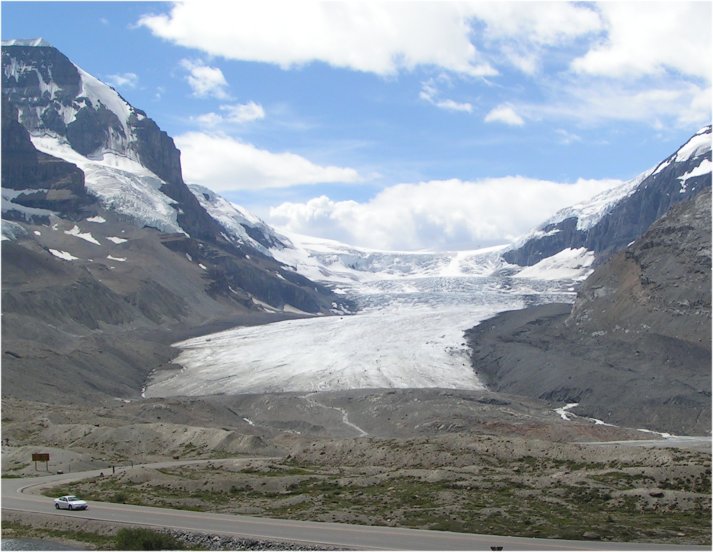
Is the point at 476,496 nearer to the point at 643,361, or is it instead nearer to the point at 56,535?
the point at 56,535

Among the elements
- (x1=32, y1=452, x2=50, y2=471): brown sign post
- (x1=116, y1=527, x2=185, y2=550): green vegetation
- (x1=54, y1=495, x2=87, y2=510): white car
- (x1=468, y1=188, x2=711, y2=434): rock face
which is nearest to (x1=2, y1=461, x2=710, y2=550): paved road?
(x1=54, y1=495, x2=87, y2=510): white car

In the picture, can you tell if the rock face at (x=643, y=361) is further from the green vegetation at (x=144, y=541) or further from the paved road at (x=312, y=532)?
the green vegetation at (x=144, y=541)

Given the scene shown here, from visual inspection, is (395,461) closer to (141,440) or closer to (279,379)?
(141,440)

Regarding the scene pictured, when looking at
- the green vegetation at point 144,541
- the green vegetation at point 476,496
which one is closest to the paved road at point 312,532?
the green vegetation at point 144,541

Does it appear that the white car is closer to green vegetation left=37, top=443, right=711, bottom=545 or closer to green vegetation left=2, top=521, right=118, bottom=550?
green vegetation left=2, top=521, right=118, bottom=550

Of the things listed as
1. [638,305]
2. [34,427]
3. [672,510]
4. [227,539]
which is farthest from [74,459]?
[638,305]

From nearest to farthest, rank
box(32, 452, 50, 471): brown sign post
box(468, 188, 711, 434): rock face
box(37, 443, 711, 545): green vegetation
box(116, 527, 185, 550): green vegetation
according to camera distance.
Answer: box(116, 527, 185, 550): green vegetation
box(37, 443, 711, 545): green vegetation
box(32, 452, 50, 471): brown sign post
box(468, 188, 711, 434): rock face

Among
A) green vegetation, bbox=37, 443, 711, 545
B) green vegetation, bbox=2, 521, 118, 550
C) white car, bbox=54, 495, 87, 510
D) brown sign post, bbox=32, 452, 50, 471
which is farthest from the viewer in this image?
brown sign post, bbox=32, 452, 50, 471

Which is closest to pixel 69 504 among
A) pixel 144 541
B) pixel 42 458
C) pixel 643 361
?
pixel 144 541
